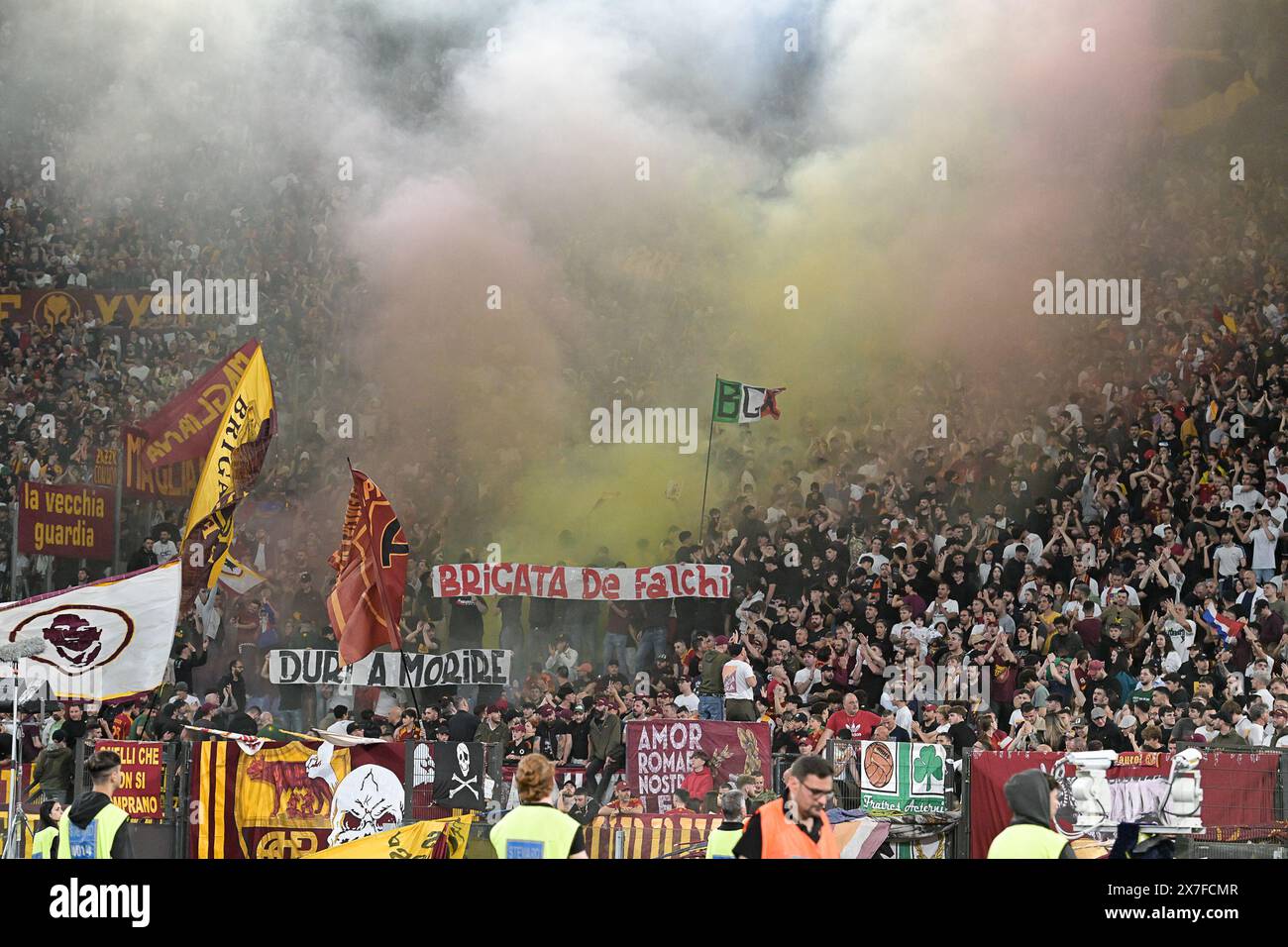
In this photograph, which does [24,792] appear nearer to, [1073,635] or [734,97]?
[1073,635]

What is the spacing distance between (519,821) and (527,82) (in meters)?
24.9

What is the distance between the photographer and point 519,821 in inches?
220

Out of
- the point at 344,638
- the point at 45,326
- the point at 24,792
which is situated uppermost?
the point at 45,326

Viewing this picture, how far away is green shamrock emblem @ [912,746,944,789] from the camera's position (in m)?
11.5

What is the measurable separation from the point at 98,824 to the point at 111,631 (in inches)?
182

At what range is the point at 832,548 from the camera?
61.0ft

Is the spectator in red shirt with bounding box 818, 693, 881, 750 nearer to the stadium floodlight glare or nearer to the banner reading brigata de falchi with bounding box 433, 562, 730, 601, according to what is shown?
the stadium floodlight glare

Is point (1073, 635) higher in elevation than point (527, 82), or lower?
lower

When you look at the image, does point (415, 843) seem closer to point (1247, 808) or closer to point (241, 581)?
point (1247, 808)

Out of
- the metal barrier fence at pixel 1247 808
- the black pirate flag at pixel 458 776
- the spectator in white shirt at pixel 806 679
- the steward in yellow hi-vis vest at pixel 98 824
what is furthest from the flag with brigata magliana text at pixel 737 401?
the steward in yellow hi-vis vest at pixel 98 824

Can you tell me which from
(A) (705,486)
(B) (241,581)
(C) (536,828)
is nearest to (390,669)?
(B) (241,581)
